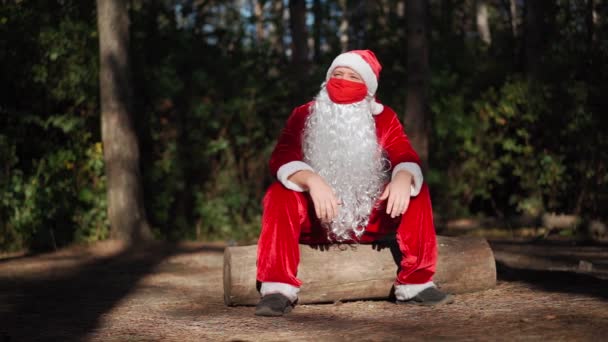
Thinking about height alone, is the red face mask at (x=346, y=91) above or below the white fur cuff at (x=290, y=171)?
above

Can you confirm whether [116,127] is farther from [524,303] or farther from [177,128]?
[524,303]

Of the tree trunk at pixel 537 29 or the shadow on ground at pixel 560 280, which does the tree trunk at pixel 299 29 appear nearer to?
the tree trunk at pixel 537 29

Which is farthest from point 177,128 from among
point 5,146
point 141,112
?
point 5,146

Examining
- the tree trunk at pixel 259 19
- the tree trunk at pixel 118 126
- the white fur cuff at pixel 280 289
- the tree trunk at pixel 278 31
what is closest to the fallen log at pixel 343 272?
the white fur cuff at pixel 280 289

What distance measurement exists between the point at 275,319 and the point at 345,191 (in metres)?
0.87

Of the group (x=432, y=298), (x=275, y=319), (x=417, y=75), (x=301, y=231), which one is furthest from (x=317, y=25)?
(x=275, y=319)

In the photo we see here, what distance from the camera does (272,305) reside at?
180 inches

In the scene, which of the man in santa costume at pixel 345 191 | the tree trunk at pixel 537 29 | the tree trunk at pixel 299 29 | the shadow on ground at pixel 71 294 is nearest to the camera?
the shadow on ground at pixel 71 294

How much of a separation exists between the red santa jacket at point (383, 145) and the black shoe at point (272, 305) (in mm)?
716

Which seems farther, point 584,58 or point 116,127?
point 584,58

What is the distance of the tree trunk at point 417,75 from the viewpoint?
956 cm

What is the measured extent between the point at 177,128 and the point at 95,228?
1605 millimetres

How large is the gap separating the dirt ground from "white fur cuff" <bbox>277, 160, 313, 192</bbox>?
735 mm

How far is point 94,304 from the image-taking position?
17.5ft
